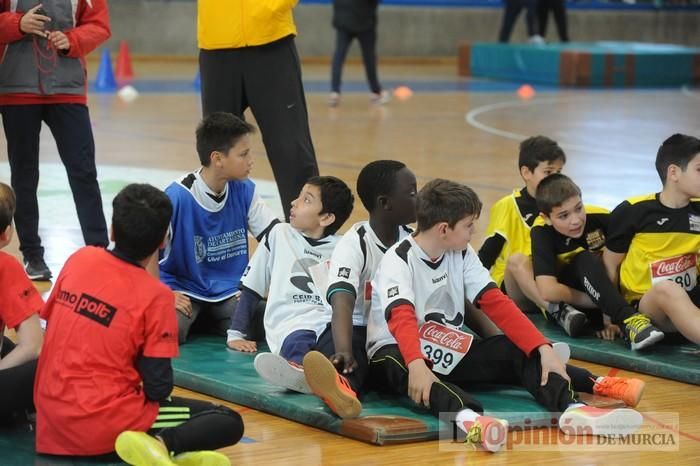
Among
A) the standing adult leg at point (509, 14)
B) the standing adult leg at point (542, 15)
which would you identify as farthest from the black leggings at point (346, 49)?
the standing adult leg at point (542, 15)

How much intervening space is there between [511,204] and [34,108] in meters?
2.39

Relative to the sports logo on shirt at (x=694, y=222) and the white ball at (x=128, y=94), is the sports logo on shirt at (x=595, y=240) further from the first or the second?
the white ball at (x=128, y=94)

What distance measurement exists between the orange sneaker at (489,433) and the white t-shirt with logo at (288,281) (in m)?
1.00

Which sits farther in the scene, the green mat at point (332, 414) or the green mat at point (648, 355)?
the green mat at point (648, 355)

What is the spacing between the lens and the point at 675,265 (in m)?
5.46

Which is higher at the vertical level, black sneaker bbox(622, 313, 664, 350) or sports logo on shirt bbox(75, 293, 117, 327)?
sports logo on shirt bbox(75, 293, 117, 327)

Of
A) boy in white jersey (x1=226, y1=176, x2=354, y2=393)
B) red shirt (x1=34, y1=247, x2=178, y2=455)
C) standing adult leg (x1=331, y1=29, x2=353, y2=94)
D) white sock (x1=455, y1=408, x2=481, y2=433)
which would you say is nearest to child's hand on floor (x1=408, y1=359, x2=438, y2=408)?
white sock (x1=455, y1=408, x2=481, y2=433)

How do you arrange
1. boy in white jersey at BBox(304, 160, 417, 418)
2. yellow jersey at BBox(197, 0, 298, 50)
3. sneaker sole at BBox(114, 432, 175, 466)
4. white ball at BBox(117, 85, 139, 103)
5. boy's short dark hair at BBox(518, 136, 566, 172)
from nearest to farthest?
1. sneaker sole at BBox(114, 432, 175, 466)
2. boy in white jersey at BBox(304, 160, 417, 418)
3. boy's short dark hair at BBox(518, 136, 566, 172)
4. yellow jersey at BBox(197, 0, 298, 50)
5. white ball at BBox(117, 85, 139, 103)

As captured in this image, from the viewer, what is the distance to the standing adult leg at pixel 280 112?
21.0 feet

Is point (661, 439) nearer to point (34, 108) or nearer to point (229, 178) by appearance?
point (229, 178)

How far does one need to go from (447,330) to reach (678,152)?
4.79 feet

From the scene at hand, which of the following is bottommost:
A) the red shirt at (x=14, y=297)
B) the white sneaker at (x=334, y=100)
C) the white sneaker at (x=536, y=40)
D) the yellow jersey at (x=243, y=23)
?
the white sneaker at (x=334, y=100)

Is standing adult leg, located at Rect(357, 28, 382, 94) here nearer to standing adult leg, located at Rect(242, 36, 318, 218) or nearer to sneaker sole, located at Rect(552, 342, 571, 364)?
standing adult leg, located at Rect(242, 36, 318, 218)

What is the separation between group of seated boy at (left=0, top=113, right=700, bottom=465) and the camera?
3.77 m
